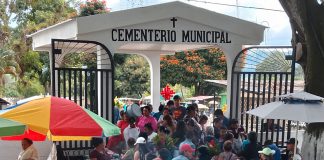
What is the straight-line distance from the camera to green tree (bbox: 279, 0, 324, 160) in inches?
300

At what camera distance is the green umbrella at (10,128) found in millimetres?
4723

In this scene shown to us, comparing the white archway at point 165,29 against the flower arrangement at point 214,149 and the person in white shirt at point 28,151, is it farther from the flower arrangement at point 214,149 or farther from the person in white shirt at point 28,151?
the flower arrangement at point 214,149

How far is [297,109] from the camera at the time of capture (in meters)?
5.79

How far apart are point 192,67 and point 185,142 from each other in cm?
2016

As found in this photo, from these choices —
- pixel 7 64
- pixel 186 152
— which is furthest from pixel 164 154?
pixel 7 64

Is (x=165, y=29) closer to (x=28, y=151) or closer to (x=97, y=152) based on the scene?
(x=97, y=152)

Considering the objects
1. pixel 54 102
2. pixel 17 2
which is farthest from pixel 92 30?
Result: pixel 17 2

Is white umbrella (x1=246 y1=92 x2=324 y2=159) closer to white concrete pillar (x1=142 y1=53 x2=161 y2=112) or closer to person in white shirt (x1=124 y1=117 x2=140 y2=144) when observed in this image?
person in white shirt (x1=124 y1=117 x2=140 y2=144)

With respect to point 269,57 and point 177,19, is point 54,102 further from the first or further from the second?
point 269,57

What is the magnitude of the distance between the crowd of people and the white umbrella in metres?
0.68

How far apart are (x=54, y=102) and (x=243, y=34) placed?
18.8ft

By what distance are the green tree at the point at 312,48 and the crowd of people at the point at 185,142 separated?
2.67ft

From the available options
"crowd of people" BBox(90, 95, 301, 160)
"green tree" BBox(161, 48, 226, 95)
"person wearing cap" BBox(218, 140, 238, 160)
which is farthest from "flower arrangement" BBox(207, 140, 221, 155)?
"green tree" BBox(161, 48, 226, 95)

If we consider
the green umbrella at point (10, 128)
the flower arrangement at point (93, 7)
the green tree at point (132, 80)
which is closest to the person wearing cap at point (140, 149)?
the green umbrella at point (10, 128)
